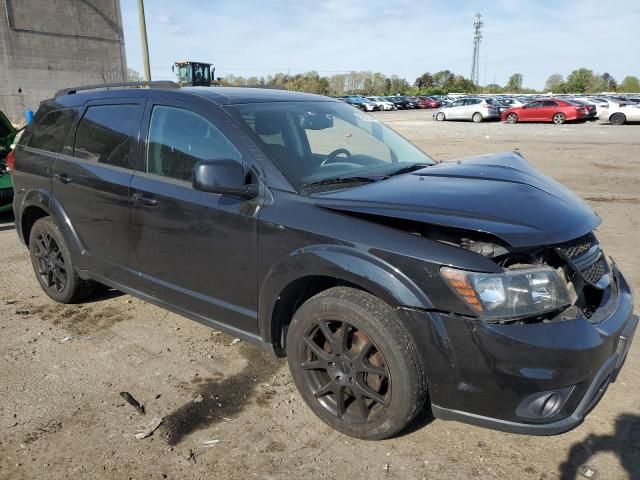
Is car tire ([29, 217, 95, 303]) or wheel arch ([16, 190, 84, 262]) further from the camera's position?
car tire ([29, 217, 95, 303])

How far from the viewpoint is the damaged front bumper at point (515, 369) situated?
7.54 ft

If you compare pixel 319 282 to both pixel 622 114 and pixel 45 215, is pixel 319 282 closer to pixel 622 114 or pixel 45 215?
pixel 45 215

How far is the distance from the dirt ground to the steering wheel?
4.64 ft

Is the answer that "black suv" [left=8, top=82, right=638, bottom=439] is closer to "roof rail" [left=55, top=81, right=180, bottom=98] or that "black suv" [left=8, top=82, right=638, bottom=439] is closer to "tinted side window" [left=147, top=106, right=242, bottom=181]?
"tinted side window" [left=147, top=106, right=242, bottom=181]

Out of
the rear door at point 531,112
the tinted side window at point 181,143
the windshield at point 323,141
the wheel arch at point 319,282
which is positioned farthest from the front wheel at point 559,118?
the wheel arch at point 319,282

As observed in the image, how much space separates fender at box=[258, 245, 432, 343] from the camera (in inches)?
96.3

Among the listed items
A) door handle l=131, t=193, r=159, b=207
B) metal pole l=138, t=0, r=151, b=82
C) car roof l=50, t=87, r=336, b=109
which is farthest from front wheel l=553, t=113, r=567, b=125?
door handle l=131, t=193, r=159, b=207

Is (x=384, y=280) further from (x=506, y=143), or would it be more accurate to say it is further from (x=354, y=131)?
(x=506, y=143)

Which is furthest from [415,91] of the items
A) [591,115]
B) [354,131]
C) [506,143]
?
[354,131]

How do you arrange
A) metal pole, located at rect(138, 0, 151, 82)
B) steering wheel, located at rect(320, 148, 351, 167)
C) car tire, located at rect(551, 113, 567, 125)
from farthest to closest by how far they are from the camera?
car tire, located at rect(551, 113, 567, 125)
metal pole, located at rect(138, 0, 151, 82)
steering wheel, located at rect(320, 148, 351, 167)

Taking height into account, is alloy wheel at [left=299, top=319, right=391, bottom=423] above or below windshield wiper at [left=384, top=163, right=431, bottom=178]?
below

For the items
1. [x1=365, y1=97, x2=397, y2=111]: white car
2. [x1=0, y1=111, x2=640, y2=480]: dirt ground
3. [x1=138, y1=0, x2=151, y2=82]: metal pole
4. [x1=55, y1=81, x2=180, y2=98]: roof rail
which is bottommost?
[x1=0, y1=111, x2=640, y2=480]: dirt ground

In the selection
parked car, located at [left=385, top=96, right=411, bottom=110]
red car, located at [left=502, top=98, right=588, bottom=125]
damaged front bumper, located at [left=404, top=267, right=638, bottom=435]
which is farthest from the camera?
parked car, located at [left=385, top=96, right=411, bottom=110]

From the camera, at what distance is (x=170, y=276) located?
355 cm
